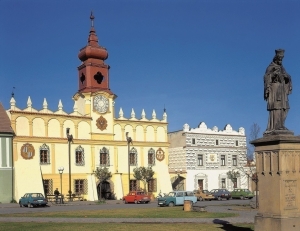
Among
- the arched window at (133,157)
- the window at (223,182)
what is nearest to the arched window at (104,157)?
the arched window at (133,157)

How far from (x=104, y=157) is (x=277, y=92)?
126 ft

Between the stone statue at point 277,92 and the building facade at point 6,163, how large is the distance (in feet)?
113

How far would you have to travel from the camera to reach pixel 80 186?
4941 centimetres

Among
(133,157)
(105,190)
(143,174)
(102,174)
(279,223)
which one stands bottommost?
(105,190)

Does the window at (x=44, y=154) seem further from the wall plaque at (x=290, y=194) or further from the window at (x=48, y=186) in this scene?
the wall plaque at (x=290, y=194)

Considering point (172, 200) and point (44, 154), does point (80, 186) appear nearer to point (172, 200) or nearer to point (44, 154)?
point (44, 154)

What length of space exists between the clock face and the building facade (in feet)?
31.6

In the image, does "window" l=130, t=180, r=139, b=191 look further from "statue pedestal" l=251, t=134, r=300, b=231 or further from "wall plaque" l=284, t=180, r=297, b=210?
"wall plaque" l=284, t=180, r=297, b=210

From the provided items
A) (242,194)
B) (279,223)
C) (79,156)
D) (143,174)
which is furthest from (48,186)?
(279,223)

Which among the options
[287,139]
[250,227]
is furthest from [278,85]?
[250,227]

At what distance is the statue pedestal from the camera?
1358 centimetres

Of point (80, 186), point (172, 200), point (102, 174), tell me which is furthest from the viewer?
point (80, 186)

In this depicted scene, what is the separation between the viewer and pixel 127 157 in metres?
52.9

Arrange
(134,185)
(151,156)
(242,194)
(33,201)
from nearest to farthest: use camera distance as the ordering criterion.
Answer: (33,201) → (242,194) → (134,185) → (151,156)
